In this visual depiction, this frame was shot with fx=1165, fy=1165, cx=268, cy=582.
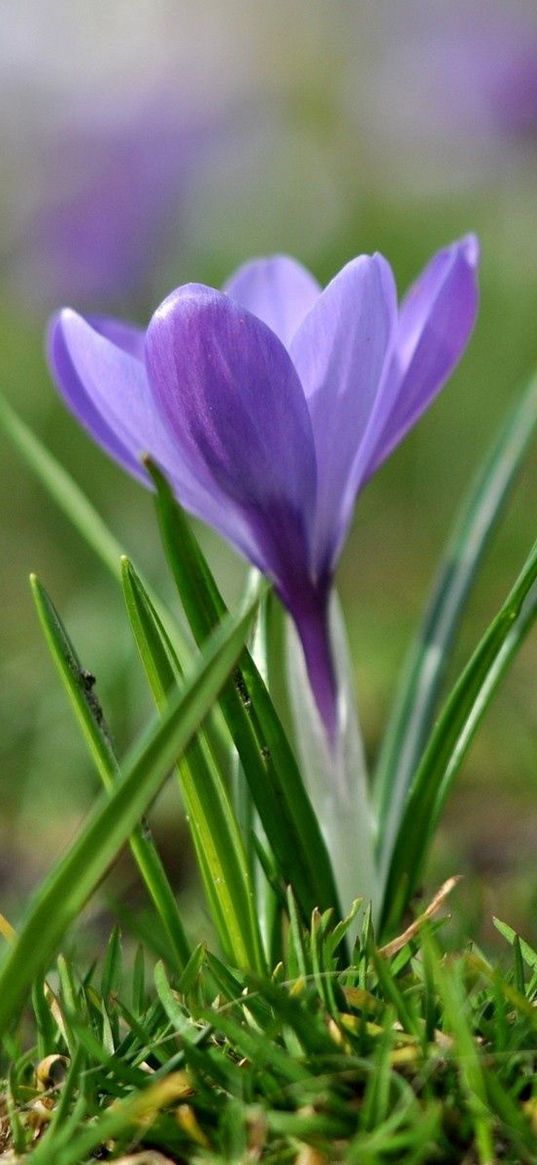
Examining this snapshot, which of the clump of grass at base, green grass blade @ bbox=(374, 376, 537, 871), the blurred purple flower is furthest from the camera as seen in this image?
the blurred purple flower

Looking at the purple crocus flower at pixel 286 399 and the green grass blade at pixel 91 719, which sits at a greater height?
the purple crocus flower at pixel 286 399

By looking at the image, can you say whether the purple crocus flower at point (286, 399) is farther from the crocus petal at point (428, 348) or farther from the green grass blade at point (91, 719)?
the green grass blade at point (91, 719)

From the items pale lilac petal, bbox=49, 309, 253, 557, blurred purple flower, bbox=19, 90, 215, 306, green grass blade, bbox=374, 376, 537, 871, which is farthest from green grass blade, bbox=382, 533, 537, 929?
Result: blurred purple flower, bbox=19, 90, 215, 306

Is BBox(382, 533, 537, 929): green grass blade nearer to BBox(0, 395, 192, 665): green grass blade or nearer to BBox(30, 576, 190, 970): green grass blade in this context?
BBox(30, 576, 190, 970): green grass blade

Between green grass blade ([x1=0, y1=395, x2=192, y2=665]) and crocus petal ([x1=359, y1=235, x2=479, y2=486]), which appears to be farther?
green grass blade ([x1=0, y1=395, x2=192, y2=665])

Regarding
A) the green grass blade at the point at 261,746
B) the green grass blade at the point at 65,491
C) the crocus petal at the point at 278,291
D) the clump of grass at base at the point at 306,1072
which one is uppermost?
the crocus petal at the point at 278,291

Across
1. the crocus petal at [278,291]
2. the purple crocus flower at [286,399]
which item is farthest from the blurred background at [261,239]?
the crocus petal at [278,291]

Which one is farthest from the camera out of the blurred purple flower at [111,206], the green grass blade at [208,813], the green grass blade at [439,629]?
the blurred purple flower at [111,206]

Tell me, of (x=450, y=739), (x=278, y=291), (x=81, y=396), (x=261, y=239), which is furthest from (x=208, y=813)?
(x=261, y=239)
